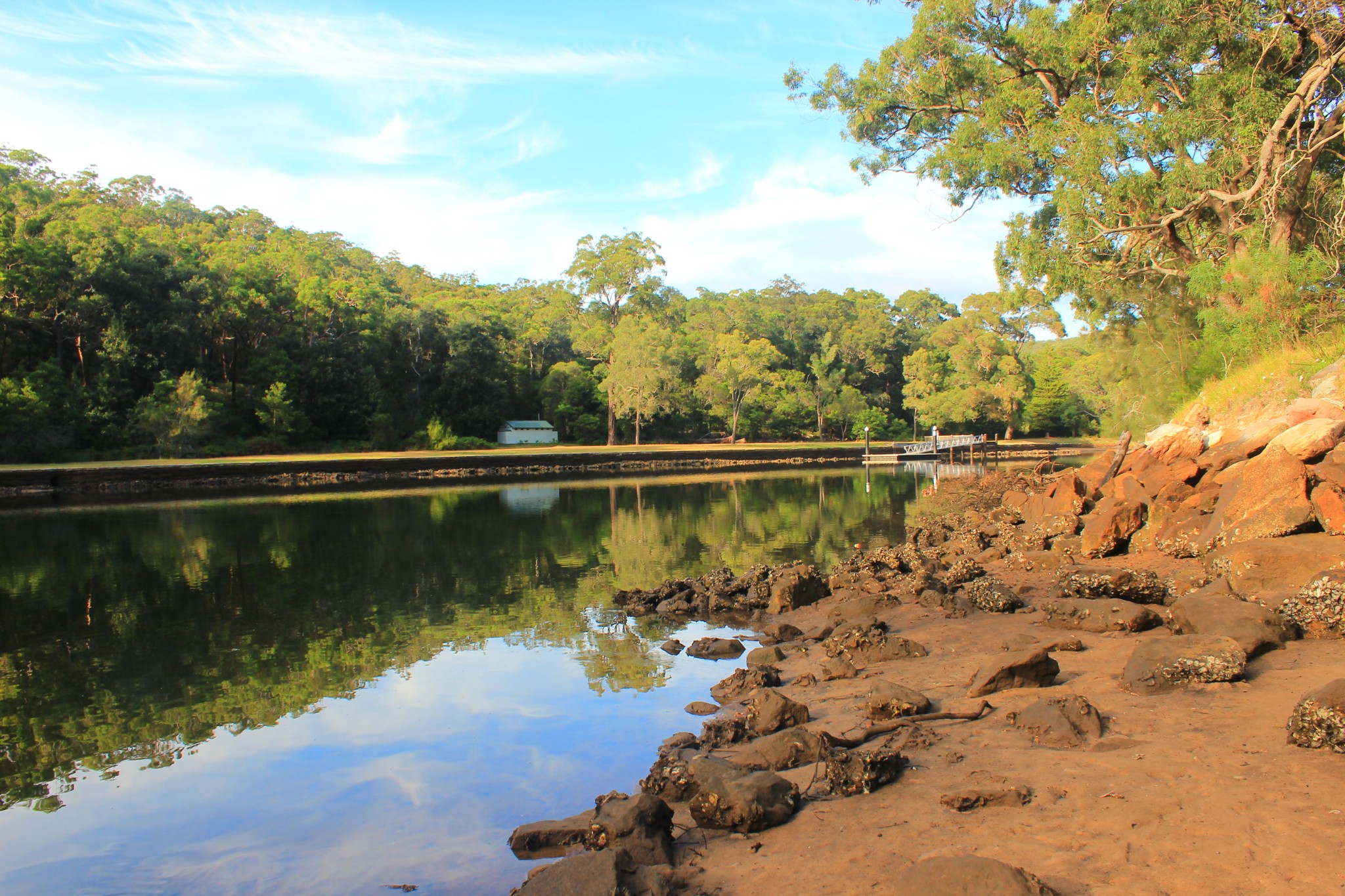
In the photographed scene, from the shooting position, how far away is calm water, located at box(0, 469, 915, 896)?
18.0 feet

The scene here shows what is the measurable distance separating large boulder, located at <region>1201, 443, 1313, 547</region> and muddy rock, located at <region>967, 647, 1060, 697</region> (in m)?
3.87

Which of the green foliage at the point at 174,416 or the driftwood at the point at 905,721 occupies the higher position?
the green foliage at the point at 174,416

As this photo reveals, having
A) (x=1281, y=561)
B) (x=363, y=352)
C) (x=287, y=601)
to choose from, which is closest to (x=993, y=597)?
(x=1281, y=561)

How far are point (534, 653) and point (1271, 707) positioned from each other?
729 centimetres

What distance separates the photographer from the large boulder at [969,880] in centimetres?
342

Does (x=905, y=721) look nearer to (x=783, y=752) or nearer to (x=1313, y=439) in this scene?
(x=783, y=752)

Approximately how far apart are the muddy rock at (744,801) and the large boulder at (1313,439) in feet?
28.0

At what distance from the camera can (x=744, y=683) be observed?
8258 mm

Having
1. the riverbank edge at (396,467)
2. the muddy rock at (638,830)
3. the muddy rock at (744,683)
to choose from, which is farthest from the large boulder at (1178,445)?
the riverbank edge at (396,467)

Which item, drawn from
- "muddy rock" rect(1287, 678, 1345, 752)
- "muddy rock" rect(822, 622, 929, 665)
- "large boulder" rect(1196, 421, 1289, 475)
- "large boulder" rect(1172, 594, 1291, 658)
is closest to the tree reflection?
"muddy rock" rect(822, 622, 929, 665)

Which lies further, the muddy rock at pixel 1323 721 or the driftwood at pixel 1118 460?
the driftwood at pixel 1118 460

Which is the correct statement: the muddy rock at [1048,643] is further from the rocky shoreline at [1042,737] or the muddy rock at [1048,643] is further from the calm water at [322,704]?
the calm water at [322,704]

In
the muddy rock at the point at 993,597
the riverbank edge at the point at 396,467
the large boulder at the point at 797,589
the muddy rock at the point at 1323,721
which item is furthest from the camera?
the riverbank edge at the point at 396,467

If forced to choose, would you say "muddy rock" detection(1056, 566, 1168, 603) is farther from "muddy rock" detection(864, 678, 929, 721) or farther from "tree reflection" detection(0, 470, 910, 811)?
"tree reflection" detection(0, 470, 910, 811)
